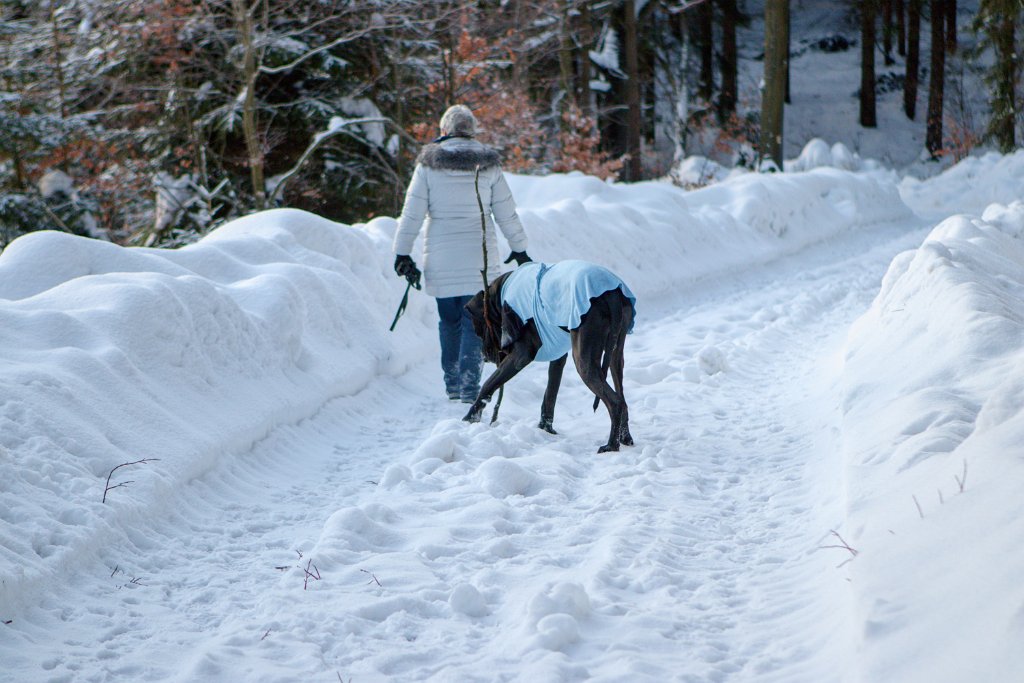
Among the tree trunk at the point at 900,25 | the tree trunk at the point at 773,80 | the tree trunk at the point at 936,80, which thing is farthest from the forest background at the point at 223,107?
the tree trunk at the point at 900,25

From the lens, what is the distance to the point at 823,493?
170 inches

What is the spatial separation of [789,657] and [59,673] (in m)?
2.22

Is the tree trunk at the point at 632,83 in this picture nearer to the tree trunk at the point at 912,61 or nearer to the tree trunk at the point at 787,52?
the tree trunk at the point at 787,52

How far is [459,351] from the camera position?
23.3ft

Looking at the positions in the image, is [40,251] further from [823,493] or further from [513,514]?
[823,493]

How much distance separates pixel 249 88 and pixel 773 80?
11852 millimetres

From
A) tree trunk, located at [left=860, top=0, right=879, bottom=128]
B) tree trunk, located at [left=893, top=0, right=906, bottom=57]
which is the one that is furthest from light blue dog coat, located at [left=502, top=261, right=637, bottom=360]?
tree trunk, located at [left=893, top=0, right=906, bottom=57]

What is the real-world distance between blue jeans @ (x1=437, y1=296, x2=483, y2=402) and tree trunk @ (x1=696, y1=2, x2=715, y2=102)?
25.1 m

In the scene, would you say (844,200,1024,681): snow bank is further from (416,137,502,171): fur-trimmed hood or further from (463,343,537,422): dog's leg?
(416,137,502,171): fur-trimmed hood

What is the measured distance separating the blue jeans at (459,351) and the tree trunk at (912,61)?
31494 millimetres

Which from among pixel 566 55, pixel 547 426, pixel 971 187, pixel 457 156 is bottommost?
pixel 971 187

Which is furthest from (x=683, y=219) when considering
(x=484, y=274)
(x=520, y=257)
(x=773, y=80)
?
(x=484, y=274)

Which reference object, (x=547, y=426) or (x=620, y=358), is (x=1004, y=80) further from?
(x=547, y=426)

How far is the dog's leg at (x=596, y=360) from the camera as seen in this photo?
5.35 m
